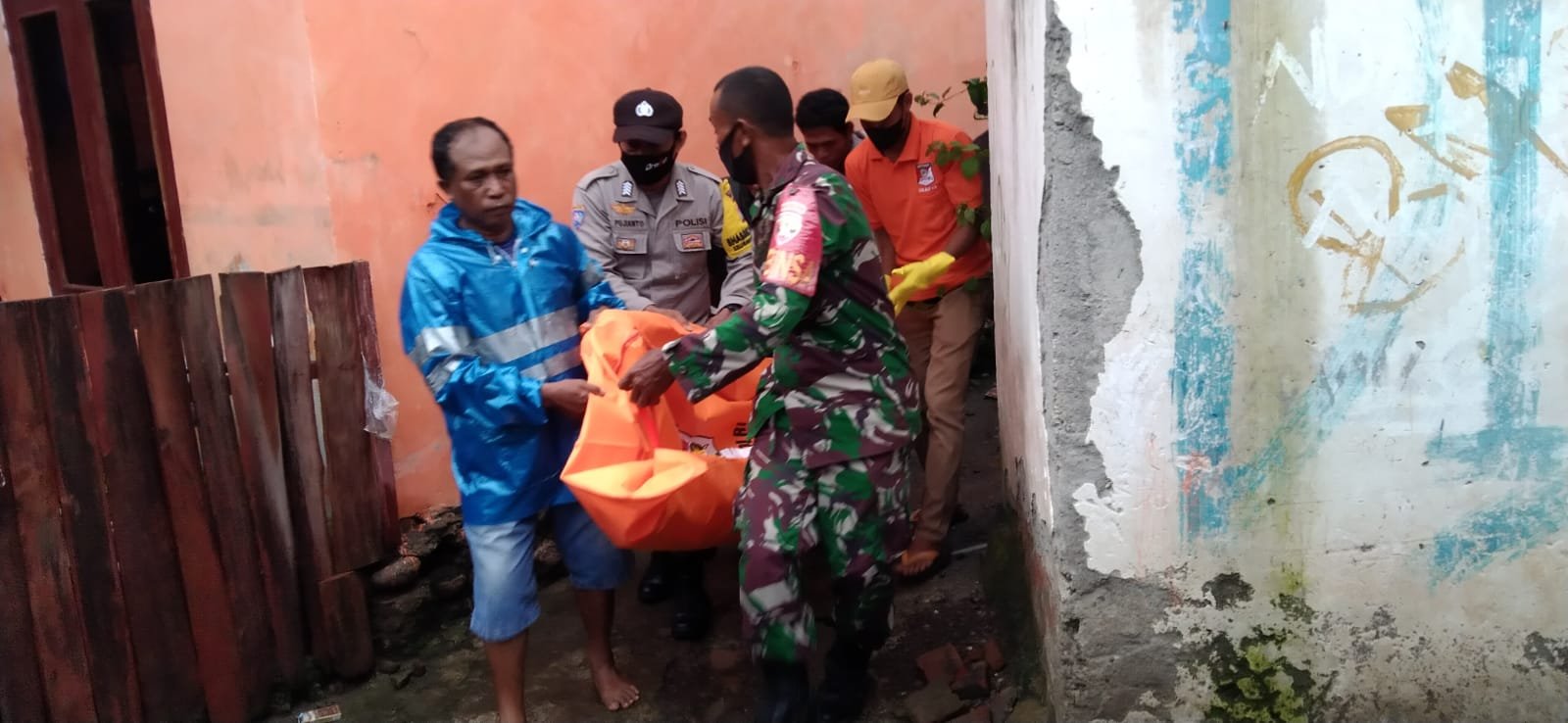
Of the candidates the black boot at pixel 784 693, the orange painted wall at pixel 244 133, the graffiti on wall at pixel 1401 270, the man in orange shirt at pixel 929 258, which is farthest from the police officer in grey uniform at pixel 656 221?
the graffiti on wall at pixel 1401 270

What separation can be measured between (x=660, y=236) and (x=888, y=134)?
35.8 inches

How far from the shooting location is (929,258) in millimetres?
3979

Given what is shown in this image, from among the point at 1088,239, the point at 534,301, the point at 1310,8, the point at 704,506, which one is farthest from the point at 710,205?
the point at 1310,8

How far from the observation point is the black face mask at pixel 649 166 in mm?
4090

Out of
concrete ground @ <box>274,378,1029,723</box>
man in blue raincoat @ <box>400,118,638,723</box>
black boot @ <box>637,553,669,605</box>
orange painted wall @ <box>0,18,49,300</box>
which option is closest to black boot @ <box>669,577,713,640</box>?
concrete ground @ <box>274,378,1029,723</box>

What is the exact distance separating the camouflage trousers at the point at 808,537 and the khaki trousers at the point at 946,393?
864mm

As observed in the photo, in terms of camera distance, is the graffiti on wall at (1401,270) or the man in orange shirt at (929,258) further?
the man in orange shirt at (929,258)

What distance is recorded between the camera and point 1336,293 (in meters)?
2.63

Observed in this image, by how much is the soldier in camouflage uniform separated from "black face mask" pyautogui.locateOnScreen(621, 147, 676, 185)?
1.12 metres

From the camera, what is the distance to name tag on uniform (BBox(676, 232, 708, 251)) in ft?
13.8

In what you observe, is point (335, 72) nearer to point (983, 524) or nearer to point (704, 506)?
point (704, 506)

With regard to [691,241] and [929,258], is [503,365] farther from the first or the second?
[929,258]

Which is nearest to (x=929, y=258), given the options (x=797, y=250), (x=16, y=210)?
(x=797, y=250)

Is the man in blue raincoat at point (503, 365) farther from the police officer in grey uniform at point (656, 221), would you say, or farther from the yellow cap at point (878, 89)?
the yellow cap at point (878, 89)
